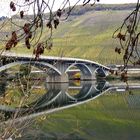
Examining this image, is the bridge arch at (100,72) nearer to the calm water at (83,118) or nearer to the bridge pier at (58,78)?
the bridge pier at (58,78)

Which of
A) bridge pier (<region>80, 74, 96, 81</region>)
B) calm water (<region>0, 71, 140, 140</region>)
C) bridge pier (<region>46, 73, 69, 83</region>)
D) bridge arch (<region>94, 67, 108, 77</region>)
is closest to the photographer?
calm water (<region>0, 71, 140, 140</region>)

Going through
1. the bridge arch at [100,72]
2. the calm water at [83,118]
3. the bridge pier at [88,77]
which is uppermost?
the bridge arch at [100,72]

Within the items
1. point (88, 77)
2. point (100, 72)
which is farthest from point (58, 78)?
point (100, 72)

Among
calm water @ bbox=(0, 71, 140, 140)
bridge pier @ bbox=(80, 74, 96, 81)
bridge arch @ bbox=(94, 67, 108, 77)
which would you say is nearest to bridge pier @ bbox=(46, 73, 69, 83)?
bridge pier @ bbox=(80, 74, 96, 81)

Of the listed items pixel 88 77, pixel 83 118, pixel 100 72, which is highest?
pixel 100 72

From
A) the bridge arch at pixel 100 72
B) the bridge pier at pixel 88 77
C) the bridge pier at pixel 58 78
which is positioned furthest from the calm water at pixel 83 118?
the bridge arch at pixel 100 72

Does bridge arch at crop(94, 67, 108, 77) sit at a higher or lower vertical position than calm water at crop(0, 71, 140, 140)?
higher

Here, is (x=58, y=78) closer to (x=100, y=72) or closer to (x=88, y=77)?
(x=88, y=77)

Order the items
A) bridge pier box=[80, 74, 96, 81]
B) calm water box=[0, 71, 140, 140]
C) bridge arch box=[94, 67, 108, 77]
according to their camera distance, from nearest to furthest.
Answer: calm water box=[0, 71, 140, 140], bridge pier box=[80, 74, 96, 81], bridge arch box=[94, 67, 108, 77]

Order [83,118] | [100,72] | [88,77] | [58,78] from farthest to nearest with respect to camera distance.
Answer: [100,72], [88,77], [58,78], [83,118]

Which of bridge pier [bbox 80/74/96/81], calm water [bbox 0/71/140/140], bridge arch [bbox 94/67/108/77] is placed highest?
bridge arch [bbox 94/67/108/77]

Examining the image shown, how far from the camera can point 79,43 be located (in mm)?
187125

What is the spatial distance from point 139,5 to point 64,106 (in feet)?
134

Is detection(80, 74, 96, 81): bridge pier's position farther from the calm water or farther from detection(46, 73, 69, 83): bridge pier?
the calm water
